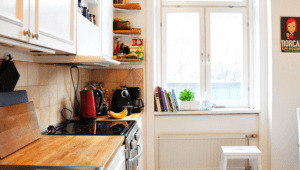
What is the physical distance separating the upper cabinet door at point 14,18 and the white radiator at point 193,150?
2065 millimetres

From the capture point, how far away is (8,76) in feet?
3.83

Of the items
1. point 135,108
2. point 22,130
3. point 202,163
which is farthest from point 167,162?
point 22,130

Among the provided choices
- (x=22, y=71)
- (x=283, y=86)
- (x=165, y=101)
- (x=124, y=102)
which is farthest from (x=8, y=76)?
(x=283, y=86)

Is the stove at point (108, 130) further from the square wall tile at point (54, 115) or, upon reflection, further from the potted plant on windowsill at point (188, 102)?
the potted plant on windowsill at point (188, 102)

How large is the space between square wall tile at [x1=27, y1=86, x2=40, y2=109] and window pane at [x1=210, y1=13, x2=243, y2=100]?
2.14m

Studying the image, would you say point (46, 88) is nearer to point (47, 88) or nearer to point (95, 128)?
point (47, 88)

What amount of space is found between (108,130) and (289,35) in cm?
237

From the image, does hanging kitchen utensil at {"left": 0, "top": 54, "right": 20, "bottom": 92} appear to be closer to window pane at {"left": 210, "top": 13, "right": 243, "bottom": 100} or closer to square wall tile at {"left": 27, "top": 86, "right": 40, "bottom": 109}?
square wall tile at {"left": 27, "top": 86, "right": 40, "bottom": 109}

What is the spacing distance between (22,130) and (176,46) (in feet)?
7.14

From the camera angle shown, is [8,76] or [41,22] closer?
[41,22]

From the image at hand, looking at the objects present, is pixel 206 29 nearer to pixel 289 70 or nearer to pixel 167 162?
pixel 289 70

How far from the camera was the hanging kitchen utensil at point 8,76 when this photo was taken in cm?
114

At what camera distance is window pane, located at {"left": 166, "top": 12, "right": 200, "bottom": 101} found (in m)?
2.91

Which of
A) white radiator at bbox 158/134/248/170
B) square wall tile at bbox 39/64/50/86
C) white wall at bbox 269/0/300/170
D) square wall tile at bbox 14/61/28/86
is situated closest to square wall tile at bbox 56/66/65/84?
square wall tile at bbox 39/64/50/86
